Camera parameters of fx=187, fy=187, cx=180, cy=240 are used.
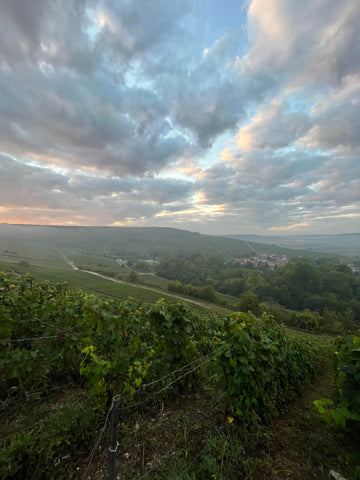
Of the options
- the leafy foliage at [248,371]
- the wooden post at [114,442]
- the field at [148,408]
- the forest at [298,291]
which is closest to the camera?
the wooden post at [114,442]

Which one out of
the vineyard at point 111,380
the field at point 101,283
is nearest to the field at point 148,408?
the vineyard at point 111,380

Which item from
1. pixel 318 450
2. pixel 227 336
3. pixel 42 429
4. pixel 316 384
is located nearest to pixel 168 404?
pixel 227 336

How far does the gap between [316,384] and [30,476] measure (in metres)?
6.86

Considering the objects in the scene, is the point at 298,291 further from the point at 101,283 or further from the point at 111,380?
the point at 111,380

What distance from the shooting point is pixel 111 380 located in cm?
396

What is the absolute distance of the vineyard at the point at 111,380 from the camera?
2.63 m

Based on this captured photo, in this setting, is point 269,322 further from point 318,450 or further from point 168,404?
point 168,404

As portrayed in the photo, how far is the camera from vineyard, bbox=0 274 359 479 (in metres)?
2.63

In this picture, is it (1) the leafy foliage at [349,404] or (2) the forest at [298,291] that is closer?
(1) the leafy foliage at [349,404]

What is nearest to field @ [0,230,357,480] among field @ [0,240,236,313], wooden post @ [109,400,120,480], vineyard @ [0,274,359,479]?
vineyard @ [0,274,359,479]

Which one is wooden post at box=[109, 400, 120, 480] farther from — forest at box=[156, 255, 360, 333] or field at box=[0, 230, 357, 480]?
forest at box=[156, 255, 360, 333]

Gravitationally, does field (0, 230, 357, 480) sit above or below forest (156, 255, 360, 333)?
above

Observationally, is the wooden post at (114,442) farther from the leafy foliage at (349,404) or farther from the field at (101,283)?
the field at (101,283)

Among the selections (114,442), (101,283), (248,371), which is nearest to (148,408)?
(114,442)
